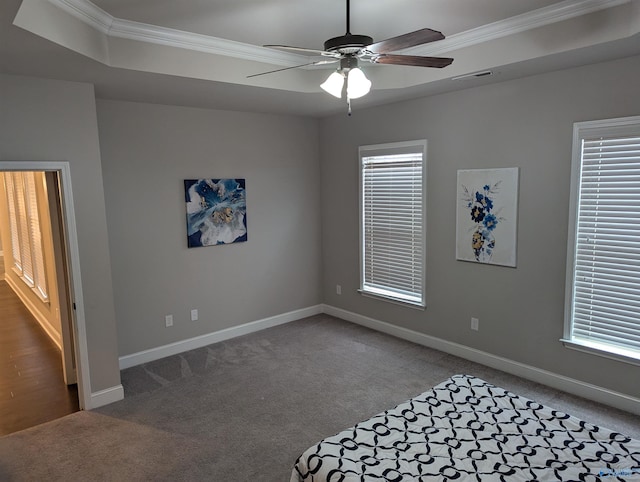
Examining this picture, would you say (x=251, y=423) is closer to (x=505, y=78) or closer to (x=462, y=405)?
(x=462, y=405)

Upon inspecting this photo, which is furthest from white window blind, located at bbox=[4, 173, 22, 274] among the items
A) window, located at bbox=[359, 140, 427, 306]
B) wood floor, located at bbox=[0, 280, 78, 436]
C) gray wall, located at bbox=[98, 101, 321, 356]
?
window, located at bbox=[359, 140, 427, 306]

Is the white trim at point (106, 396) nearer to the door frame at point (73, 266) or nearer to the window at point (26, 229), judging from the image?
the door frame at point (73, 266)

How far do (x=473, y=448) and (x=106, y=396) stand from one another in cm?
320

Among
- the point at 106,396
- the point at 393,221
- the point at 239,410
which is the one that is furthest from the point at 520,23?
the point at 106,396

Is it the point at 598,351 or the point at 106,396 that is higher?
the point at 598,351

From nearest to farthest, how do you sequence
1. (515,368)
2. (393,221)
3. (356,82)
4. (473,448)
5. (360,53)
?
(473,448)
(360,53)
(356,82)
(515,368)
(393,221)

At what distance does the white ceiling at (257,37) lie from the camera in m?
2.80

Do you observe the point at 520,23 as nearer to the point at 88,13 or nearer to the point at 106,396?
the point at 88,13

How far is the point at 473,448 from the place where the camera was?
2.26 meters

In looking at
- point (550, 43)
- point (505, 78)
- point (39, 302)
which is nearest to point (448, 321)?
point (505, 78)

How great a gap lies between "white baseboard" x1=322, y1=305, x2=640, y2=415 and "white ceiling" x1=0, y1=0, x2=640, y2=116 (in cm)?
272

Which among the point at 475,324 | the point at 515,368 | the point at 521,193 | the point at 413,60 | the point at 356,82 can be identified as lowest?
the point at 515,368

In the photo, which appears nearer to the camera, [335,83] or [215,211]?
[335,83]

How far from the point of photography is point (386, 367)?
447 cm
